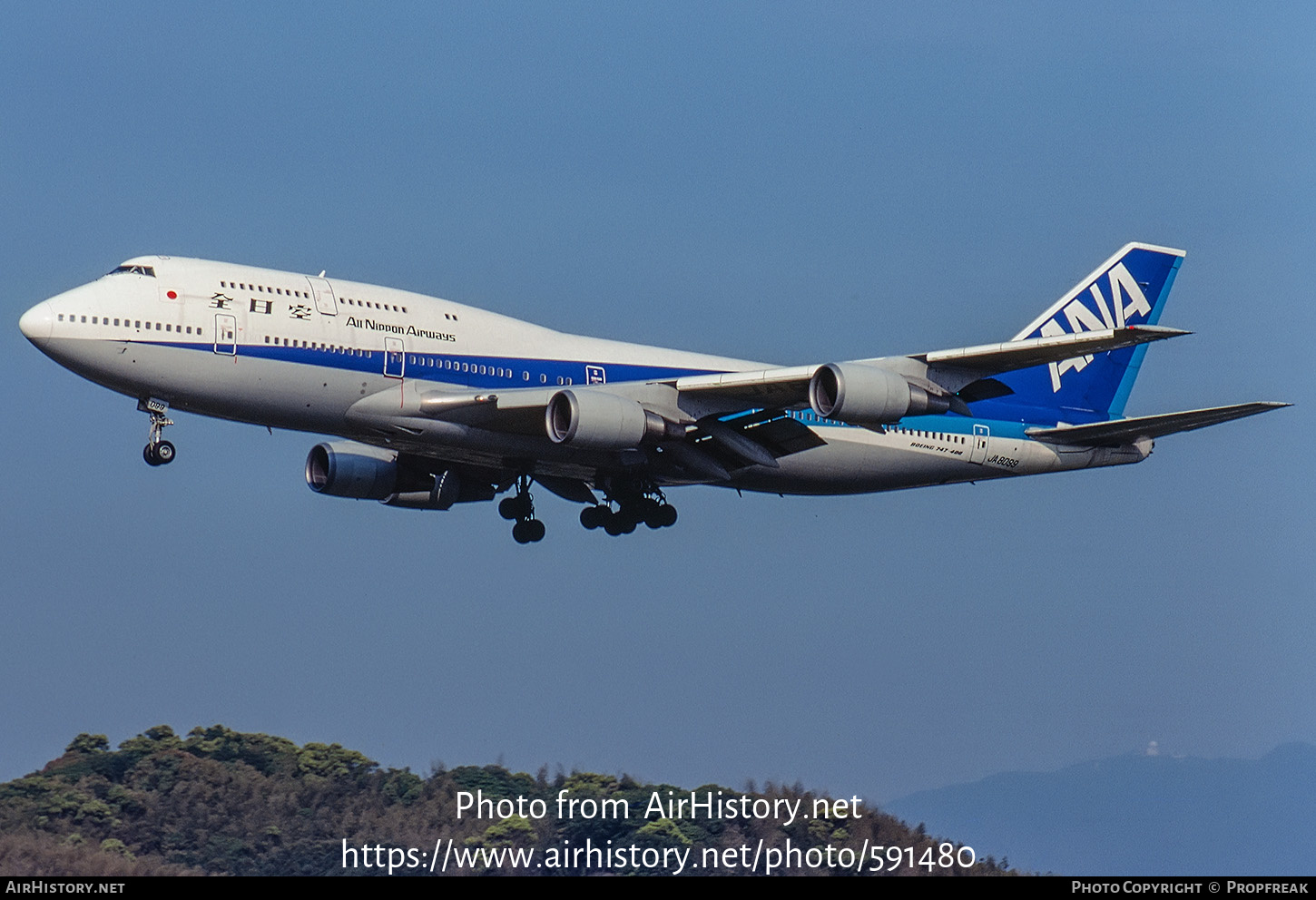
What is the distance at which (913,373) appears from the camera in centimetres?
3741

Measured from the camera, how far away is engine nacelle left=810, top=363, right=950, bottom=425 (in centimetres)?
3597

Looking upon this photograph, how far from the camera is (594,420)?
36.4 m

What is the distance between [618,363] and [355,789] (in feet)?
57.8

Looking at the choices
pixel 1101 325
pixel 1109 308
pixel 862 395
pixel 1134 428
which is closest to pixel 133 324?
pixel 862 395

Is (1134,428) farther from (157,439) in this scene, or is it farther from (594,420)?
(157,439)

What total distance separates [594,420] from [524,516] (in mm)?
8013

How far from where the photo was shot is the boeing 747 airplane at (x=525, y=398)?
35.7 metres

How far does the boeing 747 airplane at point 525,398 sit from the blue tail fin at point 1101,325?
1.68m

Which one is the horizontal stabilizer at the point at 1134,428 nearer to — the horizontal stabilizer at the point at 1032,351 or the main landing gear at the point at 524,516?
the horizontal stabilizer at the point at 1032,351

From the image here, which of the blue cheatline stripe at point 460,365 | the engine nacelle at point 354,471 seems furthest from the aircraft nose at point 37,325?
the engine nacelle at point 354,471

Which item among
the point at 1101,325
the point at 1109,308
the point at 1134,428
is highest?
the point at 1109,308

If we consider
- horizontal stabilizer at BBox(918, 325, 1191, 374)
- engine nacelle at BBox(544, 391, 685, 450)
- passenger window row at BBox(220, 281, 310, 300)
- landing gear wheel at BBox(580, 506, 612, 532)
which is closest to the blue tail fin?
horizontal stabilizer at BBox(918, 325, 1191, 374)
